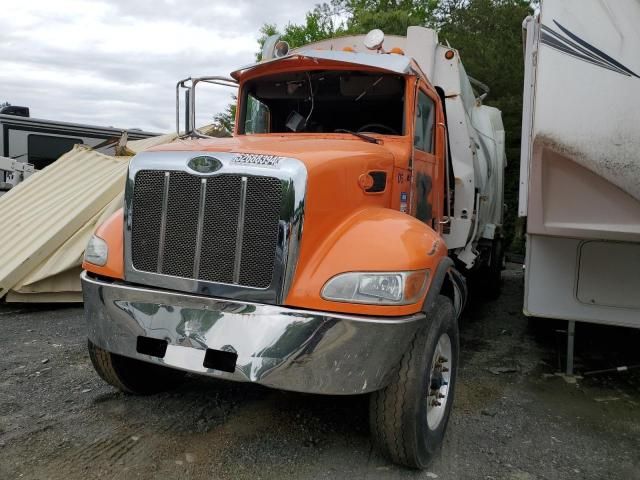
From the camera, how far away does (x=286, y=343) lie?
9.06 feet

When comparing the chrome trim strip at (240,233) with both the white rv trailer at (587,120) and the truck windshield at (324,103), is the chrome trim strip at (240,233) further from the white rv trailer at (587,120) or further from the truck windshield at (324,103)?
the white rv trailer at (587,120)

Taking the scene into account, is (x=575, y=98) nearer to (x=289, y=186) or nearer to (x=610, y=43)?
(x=610, y=43)

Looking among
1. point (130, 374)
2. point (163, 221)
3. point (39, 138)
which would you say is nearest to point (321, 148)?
point (163, 221)

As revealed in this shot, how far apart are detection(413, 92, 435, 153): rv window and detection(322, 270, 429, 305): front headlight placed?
165 cm

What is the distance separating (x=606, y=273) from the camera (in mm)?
4598

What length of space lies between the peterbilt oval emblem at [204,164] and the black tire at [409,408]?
1.41 metres

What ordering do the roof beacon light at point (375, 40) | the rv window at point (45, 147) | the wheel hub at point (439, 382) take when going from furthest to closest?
the rv window at point (45, 147)
the roof beacon light at point (375, 40)
the wheel hub at point (439, 382)

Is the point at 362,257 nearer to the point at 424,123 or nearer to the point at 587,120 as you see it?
the point at 587,120

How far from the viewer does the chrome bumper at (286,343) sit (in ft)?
9.06

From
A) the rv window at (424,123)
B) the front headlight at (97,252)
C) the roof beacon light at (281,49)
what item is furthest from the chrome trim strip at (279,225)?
the roof beacon light at (281,49)

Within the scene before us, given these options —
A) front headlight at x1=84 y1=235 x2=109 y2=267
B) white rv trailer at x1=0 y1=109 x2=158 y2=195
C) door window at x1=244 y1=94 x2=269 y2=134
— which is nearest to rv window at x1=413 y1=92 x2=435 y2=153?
door window at x1=244 y1=94 x2=269 y2=134

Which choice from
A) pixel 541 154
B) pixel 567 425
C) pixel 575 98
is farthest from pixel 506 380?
pixel 575 98

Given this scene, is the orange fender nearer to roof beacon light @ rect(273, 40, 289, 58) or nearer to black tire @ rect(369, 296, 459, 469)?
black tire @ rect(369, 296, 459, 469)

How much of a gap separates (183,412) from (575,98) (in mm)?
3114
